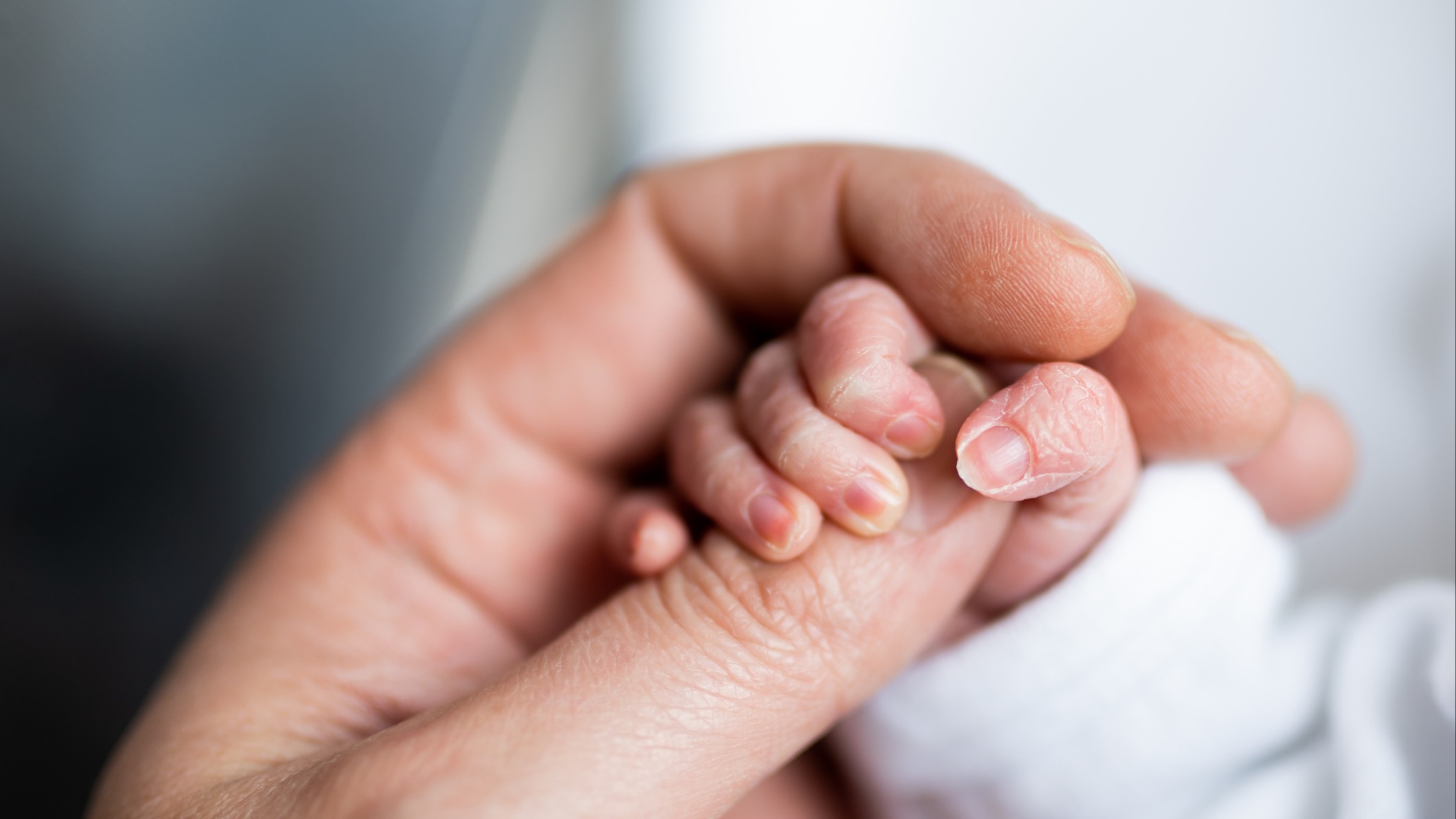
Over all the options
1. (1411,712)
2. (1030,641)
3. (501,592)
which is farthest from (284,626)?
(1411,712)

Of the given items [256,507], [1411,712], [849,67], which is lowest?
[1411,712]

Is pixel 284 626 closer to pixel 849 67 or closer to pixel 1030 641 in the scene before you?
pixel 1030 641

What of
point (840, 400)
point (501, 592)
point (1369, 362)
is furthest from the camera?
point (1369, 362)

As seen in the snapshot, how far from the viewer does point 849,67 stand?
1.18 m

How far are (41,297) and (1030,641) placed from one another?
2.77 ft

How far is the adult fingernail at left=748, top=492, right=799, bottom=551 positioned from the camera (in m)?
0.52

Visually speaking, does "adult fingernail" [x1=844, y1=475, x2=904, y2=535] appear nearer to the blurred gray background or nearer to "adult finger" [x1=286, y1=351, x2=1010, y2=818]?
"adult finger" [x1=286, y1=351, x2=1010, y2=818]

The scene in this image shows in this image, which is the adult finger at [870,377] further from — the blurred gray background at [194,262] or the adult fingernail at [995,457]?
the blurred gray background at [194,262]

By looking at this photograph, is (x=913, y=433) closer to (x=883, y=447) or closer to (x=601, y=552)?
(x=883, y=447)

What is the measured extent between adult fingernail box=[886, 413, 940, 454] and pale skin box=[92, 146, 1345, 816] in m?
0.03

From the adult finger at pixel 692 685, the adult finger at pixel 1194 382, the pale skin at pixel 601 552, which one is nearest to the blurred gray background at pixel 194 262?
the pale skin at pixel 601 552

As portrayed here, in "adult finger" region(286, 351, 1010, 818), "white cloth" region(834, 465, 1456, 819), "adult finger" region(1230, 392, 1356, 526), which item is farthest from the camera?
"adult finger" region(1230, 392, 1356, 526)

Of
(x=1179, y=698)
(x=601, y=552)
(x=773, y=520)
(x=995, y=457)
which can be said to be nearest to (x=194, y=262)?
(x=601, y=552)

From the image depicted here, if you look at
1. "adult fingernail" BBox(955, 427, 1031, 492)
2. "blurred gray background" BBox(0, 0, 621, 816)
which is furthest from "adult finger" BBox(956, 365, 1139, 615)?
"blurred gray background" BBox(0, 0, 621, 816)
